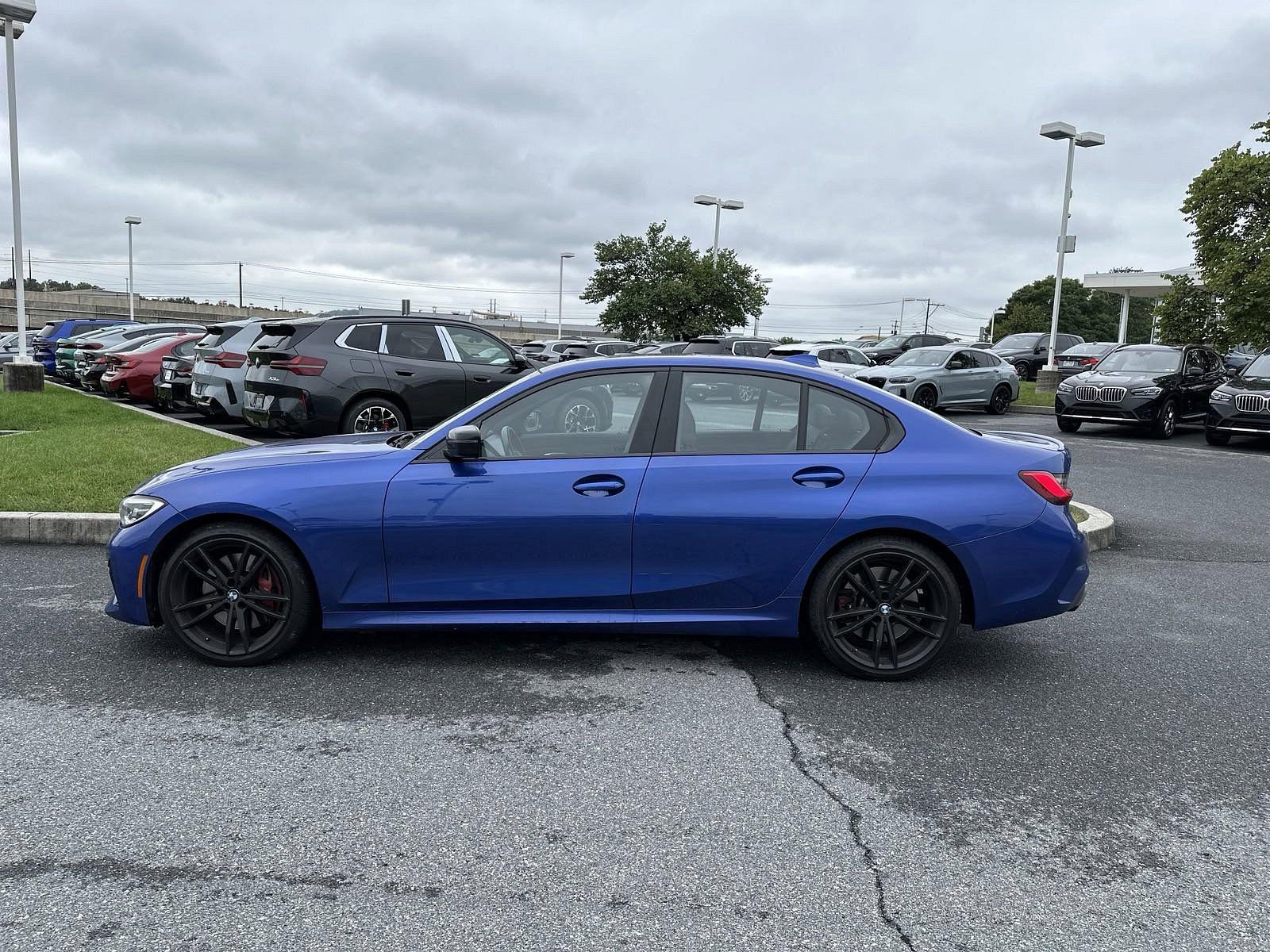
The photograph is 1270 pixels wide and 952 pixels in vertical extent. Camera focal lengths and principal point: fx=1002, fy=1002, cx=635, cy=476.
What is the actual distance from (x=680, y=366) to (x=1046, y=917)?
9.09 ft

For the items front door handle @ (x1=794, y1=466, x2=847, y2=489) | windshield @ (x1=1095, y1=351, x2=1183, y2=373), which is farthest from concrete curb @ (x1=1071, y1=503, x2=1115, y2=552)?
windshield @ (x1=1095, y1=351, x2=1183, y2=373)

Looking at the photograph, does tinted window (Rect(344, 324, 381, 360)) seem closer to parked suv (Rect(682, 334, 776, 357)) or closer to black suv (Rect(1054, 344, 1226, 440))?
parked suv (Rect(682, 334, 776, 357))

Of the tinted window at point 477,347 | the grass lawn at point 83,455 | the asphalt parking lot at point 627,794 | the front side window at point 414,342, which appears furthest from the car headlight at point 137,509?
the tinted window at point 477,347

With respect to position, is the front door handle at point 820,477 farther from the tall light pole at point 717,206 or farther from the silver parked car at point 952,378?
the tall light pole at point 717,206

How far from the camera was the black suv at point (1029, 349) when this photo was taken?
1337 inches

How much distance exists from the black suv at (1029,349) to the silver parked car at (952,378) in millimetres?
11569

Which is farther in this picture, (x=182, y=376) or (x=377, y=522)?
(x=182, y=376)

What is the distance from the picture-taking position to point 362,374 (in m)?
10.7

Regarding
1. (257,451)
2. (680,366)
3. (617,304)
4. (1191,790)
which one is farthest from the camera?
(617,304)

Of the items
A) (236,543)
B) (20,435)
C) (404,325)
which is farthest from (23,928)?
(20,435)

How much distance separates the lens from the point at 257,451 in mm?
5008

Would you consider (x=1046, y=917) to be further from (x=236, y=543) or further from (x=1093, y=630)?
(x=236, y=543)

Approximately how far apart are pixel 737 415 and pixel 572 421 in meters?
0.77

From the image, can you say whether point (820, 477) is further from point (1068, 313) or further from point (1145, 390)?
point (1068, 313)
